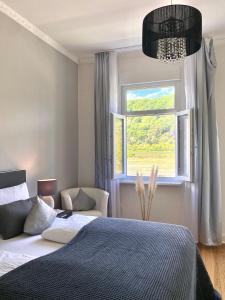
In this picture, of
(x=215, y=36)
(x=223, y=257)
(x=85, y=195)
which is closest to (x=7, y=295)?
(x=85, y=195)

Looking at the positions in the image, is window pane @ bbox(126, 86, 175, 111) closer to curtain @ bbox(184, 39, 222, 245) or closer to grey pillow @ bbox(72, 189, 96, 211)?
curtain @ bbox(184, 39, 222, 245)

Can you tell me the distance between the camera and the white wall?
3.51 m

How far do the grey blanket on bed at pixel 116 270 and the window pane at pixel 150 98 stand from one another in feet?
7.34

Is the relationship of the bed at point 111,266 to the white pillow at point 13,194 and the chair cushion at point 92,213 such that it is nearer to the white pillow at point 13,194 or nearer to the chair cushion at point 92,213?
the white pillow at point 13,194

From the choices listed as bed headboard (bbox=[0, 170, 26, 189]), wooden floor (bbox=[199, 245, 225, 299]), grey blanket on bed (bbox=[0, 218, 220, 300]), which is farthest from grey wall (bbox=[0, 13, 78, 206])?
wooden floor (bbox=[199, 245, 225, 299])

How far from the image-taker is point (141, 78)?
3883mm

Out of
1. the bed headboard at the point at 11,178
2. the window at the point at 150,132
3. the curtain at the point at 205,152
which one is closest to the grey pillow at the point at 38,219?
the bed headboard at the point at 11,178

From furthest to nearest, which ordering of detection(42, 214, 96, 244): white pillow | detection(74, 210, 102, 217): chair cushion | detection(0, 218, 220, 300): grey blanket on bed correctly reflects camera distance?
detection(74, 210, 102, 217): chair cushion, detection(42, 214, 96, 244): white pillow, detection(0, 218, 220, 300): grey blanket on bed

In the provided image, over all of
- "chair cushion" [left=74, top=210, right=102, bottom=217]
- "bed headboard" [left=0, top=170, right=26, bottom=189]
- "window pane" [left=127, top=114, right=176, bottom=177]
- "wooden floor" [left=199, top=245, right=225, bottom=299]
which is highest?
"window pane" [left=127, top=114, right=176, bottom=177]

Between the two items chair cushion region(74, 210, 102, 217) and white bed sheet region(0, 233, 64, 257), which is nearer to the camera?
white bed sheet region(0, 233, 64, 257)

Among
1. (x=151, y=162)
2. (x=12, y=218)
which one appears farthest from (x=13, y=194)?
(x=151, y=162)

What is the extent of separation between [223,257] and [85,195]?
6.50 feet

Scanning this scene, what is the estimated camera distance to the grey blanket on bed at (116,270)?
48.5 inches

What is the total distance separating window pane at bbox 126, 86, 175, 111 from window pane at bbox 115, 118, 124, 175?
320 millimetres
